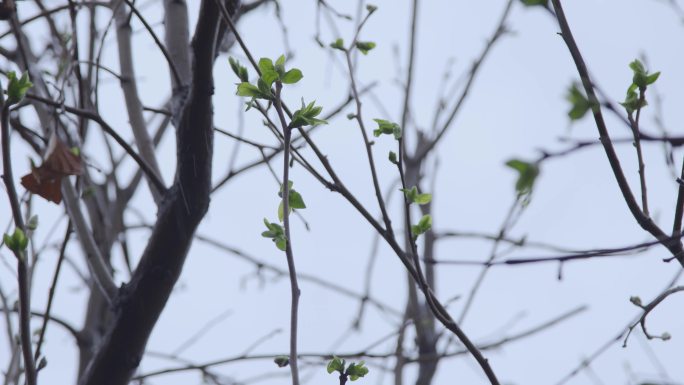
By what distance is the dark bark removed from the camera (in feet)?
4.19

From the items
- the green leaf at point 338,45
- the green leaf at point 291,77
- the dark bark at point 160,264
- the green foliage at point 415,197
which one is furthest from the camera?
the green leaf at point 338,45

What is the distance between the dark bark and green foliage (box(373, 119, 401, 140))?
0.30 meters

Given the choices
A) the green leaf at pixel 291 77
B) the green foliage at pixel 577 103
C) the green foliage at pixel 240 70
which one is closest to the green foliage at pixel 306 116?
the green leaf at pixel 291 77

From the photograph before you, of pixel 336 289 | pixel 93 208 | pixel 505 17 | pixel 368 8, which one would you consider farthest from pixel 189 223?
pixel 505 17

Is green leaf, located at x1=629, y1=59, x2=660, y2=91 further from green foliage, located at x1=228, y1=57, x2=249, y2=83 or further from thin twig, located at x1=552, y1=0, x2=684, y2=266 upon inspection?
green foliage, located at x1=228, y1=57, x2=249, y2=83

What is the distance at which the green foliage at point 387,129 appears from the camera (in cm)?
113

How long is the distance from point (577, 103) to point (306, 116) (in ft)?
1.53

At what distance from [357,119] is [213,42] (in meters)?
0.26

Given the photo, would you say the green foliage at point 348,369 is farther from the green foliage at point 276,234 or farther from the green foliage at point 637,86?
the green foliage at point 637,86

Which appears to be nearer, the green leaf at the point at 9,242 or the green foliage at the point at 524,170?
the green foliage at the point at 524,170

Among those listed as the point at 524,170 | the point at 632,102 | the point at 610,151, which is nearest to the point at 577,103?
the point at 524,170

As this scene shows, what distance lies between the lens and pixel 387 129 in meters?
1.14

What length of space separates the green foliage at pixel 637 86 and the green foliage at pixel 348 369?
50 centimetres

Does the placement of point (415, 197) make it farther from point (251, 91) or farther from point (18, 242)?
point (18, 242)
